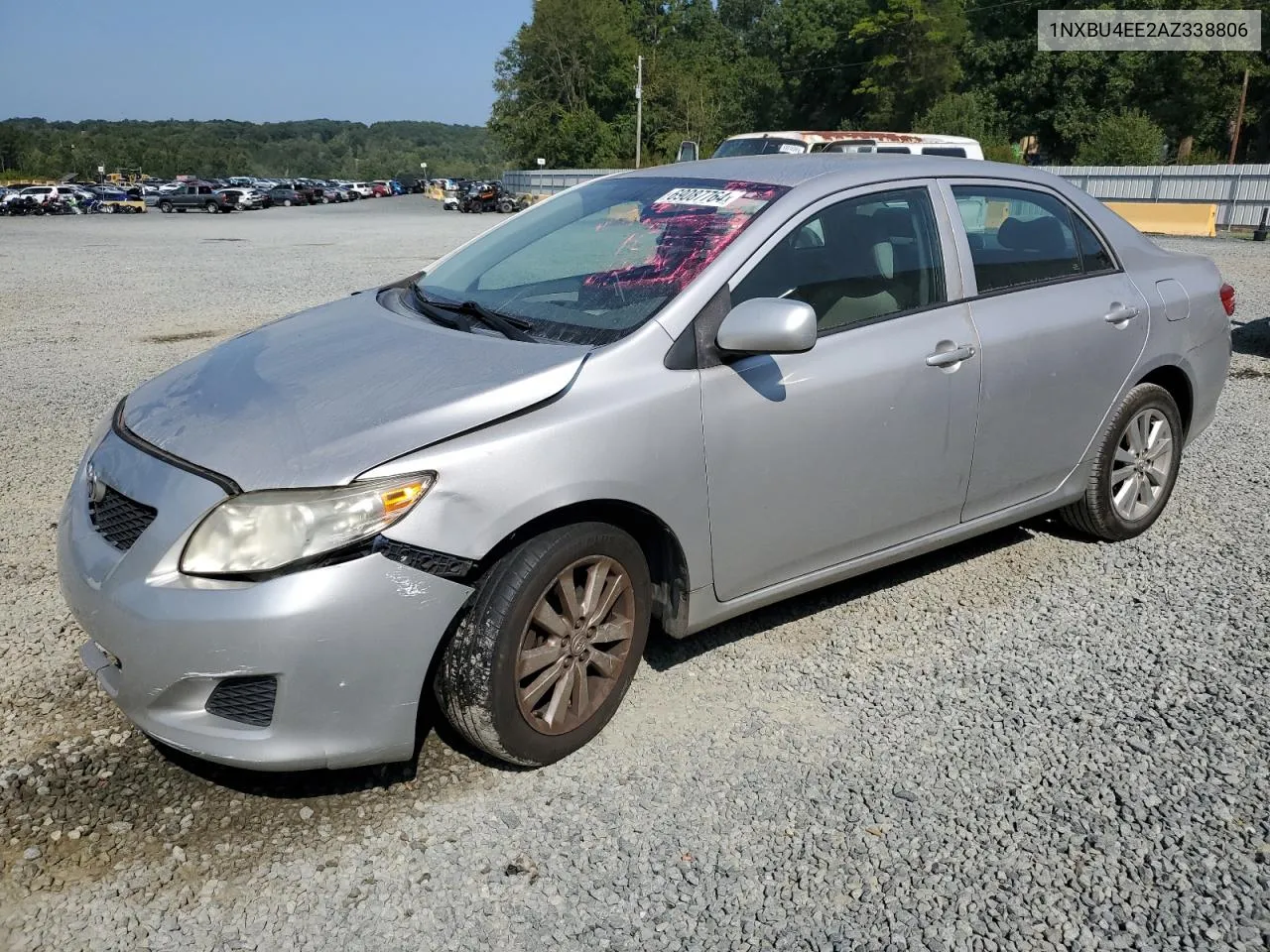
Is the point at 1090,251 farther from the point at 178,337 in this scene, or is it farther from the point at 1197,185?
the point at 1197,185

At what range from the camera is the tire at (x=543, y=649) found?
112 inches

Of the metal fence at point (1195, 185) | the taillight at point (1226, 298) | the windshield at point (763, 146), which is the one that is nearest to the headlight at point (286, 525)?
the taillight at point (1226, 298)

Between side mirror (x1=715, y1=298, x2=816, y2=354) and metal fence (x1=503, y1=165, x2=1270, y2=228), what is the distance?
1050 inches

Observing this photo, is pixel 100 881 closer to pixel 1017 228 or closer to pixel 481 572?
pixel 481 572

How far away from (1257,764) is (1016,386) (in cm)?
153

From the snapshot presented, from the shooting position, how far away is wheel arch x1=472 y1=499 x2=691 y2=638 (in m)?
2.91

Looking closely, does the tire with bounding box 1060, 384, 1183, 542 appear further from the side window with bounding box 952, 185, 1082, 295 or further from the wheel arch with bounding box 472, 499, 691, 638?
the wheel arch with bounding box 472, 499, 691, 638

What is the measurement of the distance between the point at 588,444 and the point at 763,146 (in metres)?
13.5

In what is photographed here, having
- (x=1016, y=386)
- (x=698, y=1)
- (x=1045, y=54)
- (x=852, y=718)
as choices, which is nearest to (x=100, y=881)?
(x=852, y=718)

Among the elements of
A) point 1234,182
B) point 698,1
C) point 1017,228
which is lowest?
point 1234,182

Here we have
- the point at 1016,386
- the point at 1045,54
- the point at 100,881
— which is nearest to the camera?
the point at 100,881

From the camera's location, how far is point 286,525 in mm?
2631

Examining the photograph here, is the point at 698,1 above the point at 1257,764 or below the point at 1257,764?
above

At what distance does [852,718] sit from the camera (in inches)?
135
